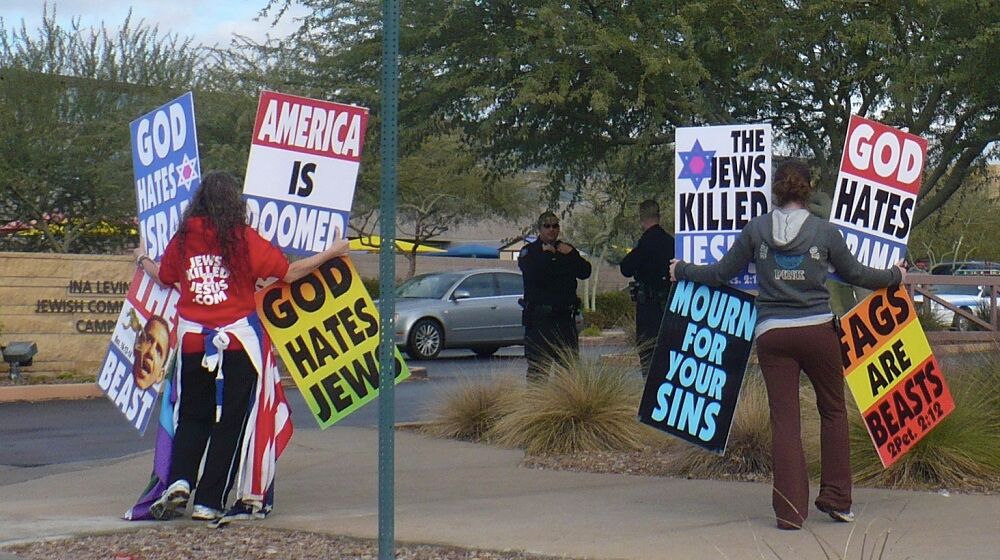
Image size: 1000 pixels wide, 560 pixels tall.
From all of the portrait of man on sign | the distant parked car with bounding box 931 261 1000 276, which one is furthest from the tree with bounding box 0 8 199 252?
the distant parked car with bounding box 931 261 1000 276

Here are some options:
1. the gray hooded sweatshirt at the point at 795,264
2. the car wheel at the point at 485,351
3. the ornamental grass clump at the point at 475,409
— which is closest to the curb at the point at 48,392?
the ornamental grass clump at the point at 475,409

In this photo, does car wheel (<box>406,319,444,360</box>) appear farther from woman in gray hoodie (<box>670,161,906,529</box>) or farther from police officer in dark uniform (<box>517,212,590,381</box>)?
woman in gray hoodie (<box>670,161,906,529</box>)

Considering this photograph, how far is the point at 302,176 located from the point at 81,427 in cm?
615

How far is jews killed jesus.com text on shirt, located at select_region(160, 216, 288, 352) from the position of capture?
7004 millimetres

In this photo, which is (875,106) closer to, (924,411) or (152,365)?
(924,411)

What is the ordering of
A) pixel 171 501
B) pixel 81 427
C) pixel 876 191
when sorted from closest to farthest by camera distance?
pixel 171 501
pixel 876 191
pixel 81 427

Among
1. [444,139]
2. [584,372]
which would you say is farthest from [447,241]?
[584,372]

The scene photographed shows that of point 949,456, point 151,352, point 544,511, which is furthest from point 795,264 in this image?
point 151,352

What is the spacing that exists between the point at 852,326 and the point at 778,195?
1.02 m

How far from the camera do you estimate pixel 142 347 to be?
305 inches

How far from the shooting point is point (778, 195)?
677cm

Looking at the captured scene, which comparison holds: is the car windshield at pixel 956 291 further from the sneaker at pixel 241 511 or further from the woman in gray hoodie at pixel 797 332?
the sneaker at pixel 241 511

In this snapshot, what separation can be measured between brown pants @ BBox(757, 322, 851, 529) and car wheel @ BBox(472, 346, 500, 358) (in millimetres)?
16594

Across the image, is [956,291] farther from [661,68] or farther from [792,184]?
[792,184]
